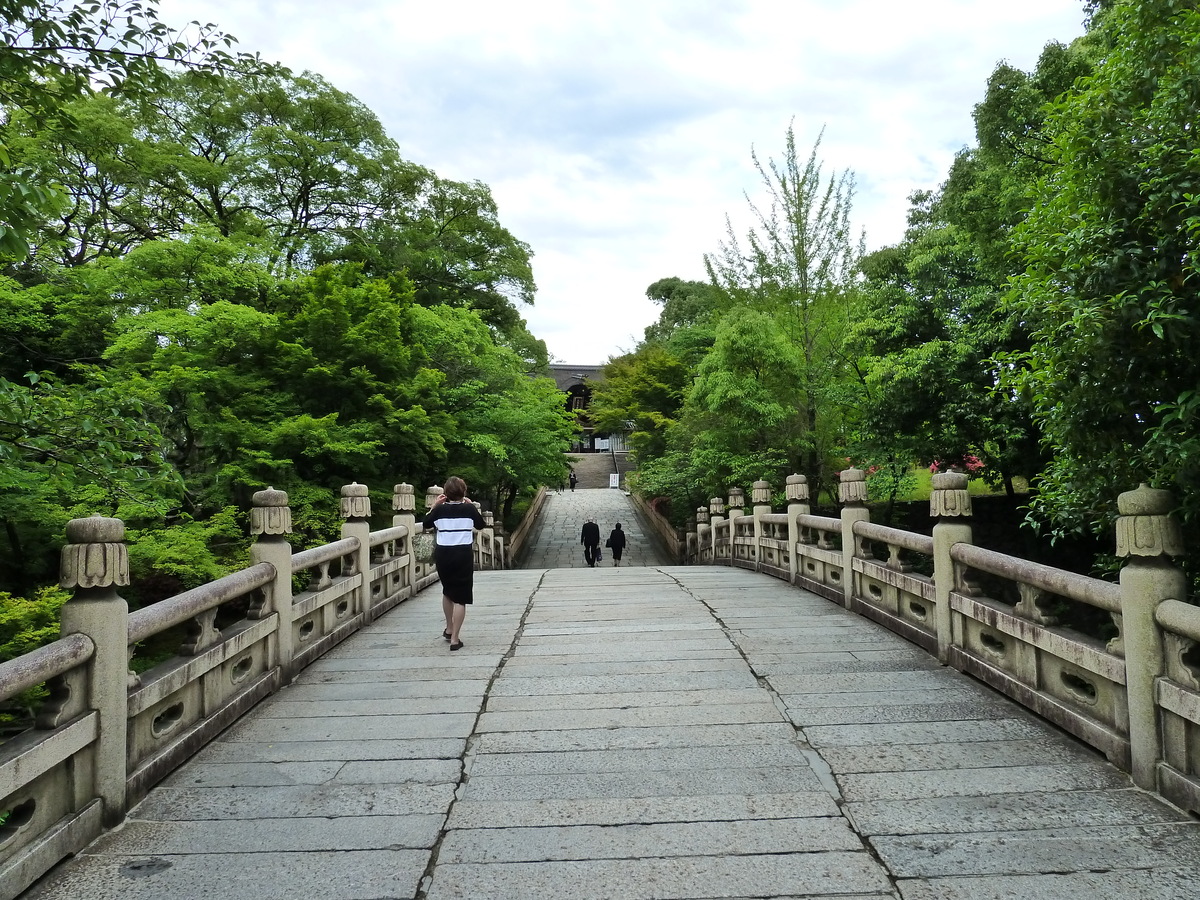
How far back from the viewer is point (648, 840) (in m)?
2.93

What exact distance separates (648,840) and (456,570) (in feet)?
11.6

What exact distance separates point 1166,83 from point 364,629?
6.93 meters

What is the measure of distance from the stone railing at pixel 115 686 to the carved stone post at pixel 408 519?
3945 mm

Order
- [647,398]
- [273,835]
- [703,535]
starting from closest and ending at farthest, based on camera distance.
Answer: [273,835] < [703,535] < [647,398]

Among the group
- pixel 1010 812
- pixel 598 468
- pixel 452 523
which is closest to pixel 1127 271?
pixel 1010 812

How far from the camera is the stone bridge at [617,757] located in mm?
2725

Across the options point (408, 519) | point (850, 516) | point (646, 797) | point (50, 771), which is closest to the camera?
point (50, 771)

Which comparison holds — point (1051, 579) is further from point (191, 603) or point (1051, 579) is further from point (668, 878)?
point (191, 603)

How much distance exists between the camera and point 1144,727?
331 centimetres

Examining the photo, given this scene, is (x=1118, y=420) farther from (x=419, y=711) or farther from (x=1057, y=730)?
(x=419, y=711)

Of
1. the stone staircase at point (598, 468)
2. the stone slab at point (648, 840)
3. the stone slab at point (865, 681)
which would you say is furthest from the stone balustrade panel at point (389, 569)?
the stone staircase at point (598, 468)

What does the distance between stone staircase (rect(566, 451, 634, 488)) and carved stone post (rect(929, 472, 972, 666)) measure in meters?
38.0

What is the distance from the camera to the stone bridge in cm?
272

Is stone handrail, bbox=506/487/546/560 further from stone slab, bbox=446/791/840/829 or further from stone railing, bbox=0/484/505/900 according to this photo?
stone slab, bbox=446/791/840/829
